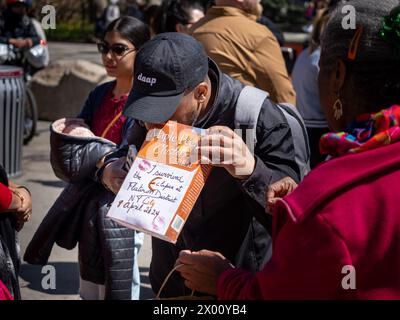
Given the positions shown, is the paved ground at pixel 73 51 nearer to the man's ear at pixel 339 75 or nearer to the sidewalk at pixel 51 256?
the sidewalk at pixel 51 256

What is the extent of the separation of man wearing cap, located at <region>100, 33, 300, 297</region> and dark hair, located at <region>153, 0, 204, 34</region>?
295 cm

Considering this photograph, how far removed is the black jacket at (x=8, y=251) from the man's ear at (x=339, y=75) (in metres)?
1.65

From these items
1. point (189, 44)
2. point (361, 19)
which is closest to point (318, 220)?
point (361, 19)

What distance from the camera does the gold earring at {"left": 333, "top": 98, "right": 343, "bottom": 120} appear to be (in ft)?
6.26

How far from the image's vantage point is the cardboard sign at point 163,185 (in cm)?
236

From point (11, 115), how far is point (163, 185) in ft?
18.4

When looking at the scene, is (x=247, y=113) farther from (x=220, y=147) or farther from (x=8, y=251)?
(x=8, y=251)

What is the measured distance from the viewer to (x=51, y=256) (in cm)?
588

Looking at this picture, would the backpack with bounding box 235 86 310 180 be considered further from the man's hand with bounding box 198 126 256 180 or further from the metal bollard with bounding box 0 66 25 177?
the metal bollard with bounding box 0 66 25 177

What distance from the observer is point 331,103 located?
1.96m

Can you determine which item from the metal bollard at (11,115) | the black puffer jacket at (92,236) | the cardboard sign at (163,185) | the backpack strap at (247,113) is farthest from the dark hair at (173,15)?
the cardboard sign at (163,185)

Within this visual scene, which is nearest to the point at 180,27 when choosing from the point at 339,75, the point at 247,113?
the point at 247,113

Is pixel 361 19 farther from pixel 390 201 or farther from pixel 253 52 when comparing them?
pixel 253 52

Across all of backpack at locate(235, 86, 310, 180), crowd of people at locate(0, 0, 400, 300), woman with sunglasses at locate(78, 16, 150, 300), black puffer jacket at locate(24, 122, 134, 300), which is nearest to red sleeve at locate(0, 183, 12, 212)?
crowd of people at locate(0, 0, 400, 300)
